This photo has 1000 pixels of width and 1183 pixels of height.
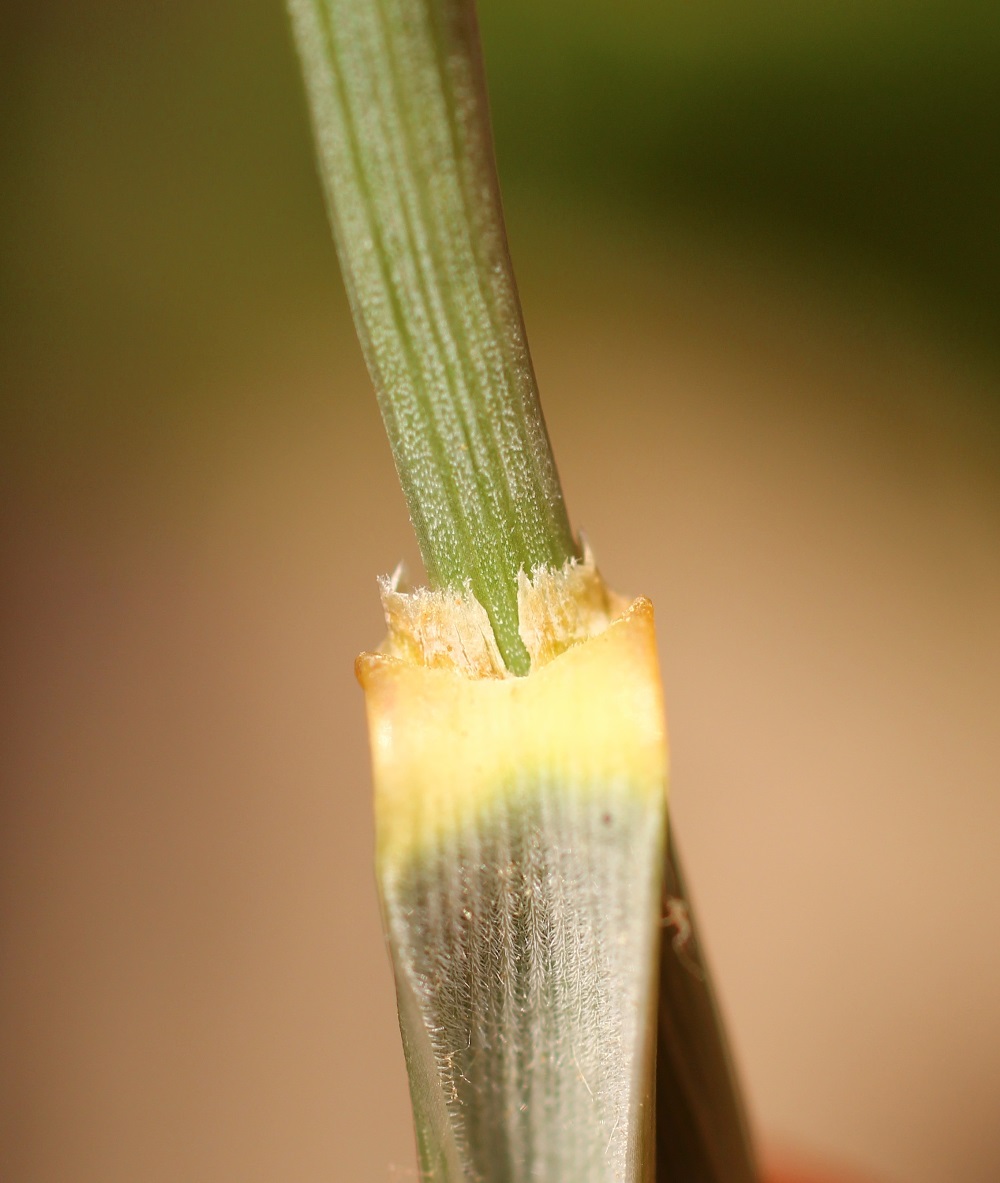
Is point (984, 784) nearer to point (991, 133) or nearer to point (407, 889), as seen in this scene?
point (991, 133)

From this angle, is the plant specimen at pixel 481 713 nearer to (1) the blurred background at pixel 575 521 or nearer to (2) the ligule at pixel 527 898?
(2) the ligule at pixel 527 898

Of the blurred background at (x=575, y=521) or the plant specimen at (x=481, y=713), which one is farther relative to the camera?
the blurred background at (x=575, y=521)

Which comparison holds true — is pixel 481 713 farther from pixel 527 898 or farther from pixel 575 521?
Answer: pixel 575 521

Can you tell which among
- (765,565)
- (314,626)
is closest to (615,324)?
(765,565)

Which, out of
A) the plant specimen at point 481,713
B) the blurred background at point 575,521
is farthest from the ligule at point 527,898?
the blurred background at point 575,521

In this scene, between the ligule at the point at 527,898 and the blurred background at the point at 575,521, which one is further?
the blurred background at the point at 575,521

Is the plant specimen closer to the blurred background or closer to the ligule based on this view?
the ligule
